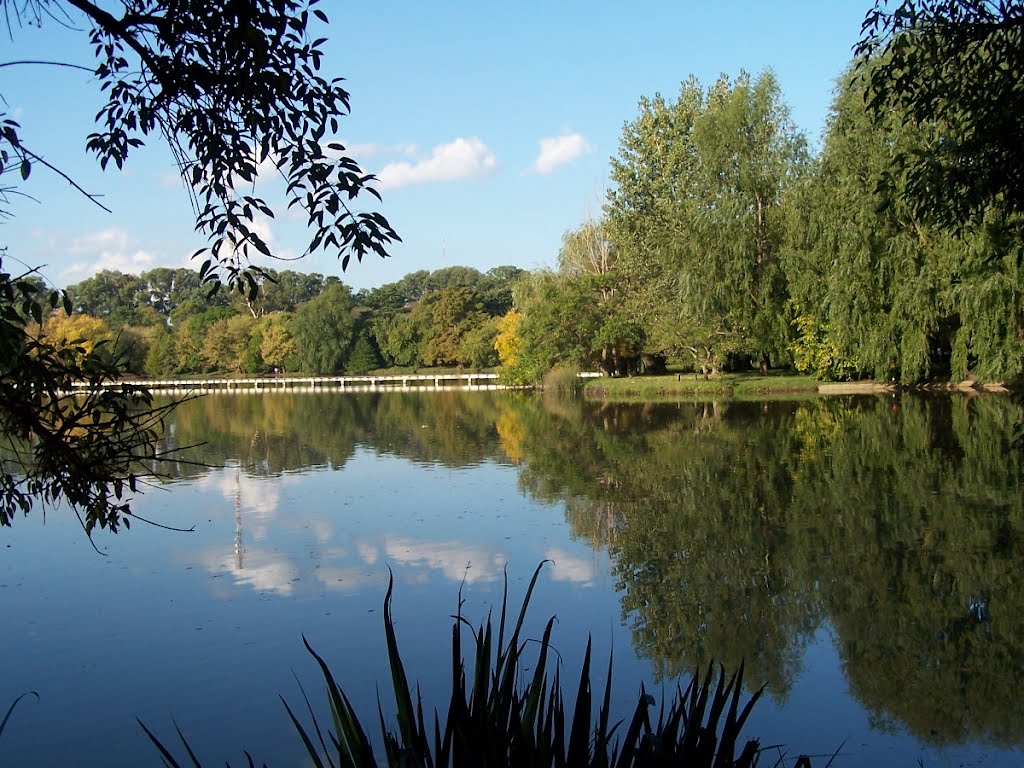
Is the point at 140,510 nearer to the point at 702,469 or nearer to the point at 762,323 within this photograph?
the point at 702,469

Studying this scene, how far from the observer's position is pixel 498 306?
234ft

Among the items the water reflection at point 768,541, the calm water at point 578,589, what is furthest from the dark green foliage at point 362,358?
the calm water at point 578,589

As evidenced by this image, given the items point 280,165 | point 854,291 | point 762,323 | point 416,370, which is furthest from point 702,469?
point 416,370

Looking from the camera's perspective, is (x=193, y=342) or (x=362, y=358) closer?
(x=362, y=358)

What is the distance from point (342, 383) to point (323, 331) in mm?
5678

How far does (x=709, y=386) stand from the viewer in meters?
32.1

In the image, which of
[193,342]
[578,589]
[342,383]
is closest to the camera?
[578,589]

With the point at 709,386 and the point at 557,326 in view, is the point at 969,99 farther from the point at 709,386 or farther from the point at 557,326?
the point at 557,326

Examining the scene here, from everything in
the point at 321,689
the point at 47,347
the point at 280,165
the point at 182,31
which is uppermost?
the point at 182,31

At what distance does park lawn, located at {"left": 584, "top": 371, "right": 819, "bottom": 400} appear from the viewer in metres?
31.5

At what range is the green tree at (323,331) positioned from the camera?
2613 inches

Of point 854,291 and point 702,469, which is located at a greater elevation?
point 854,291

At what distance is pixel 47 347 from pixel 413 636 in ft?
14.4

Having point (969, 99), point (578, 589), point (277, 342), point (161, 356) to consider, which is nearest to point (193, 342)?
point (161, 356)
